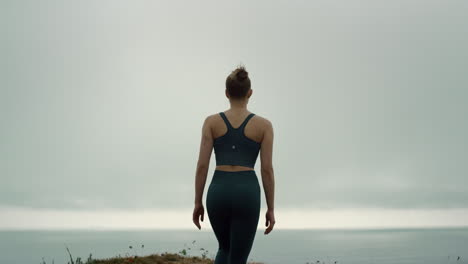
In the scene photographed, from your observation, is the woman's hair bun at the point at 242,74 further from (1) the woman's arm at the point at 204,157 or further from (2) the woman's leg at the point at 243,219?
(2) the woman's leg at the point at 243,219

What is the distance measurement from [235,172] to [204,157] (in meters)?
0.59

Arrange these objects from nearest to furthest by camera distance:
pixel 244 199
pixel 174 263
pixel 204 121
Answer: pixel 244 199 → pixel 204 121 → pixel 174 263

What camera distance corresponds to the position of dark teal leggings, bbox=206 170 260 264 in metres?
8.22

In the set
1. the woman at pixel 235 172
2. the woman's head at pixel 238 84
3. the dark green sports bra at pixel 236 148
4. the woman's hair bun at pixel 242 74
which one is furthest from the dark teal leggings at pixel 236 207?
the woman's hair bun at pixel 242 74

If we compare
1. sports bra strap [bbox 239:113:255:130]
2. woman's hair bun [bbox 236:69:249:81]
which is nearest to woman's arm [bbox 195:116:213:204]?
sports bra strap [bbox 239:113:255:130]

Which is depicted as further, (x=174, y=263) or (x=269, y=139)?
(x=174, y=263)

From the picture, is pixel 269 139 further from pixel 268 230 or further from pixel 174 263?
pixel 174 263

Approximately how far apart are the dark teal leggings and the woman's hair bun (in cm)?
150

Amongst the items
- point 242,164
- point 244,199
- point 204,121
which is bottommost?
point 244,199

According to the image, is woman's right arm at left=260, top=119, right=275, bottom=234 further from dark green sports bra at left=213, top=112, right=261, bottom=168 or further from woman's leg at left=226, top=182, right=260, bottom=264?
woman's leg at left=226, top=182, right=260, bottom=264

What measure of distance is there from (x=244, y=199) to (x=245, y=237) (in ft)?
2.00

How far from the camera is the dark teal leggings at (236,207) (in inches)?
324

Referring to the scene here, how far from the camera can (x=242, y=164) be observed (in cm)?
836

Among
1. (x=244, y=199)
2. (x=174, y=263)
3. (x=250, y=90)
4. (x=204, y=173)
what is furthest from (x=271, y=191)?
(x=174, y=263)
